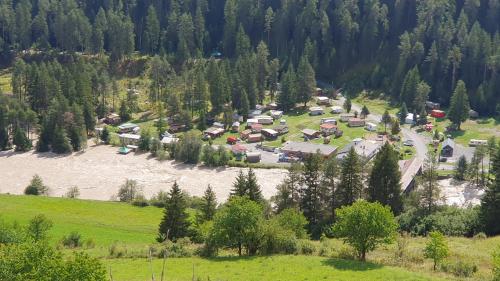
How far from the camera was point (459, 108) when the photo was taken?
11456 cm

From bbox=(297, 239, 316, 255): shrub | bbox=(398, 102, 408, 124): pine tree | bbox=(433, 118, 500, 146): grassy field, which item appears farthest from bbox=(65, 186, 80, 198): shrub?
bbox=(433, 118, 500, 146): grassy field

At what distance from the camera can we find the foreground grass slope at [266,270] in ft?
124

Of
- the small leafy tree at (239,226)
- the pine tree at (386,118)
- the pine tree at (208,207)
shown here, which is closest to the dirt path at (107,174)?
the pine tree at (208,207)

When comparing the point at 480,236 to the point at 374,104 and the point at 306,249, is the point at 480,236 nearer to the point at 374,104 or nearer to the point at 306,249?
the point at 306,249

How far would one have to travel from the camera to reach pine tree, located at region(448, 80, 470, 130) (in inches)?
4515

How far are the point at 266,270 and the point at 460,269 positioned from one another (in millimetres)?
12865

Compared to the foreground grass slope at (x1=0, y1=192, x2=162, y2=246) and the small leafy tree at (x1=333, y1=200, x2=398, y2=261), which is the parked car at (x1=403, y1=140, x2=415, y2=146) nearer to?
the foreground grass slope at (x1=0, y1=192, x2=162, y2=246)

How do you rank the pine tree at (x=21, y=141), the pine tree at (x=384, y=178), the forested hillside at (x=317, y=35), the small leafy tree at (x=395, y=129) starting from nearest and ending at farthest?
the pine tree at (x=384, y=178) → the pine tree at (x=21, y=141) → the small leafy tree at (x=395, y=129) → the forested hillside at (x=317, y=35)

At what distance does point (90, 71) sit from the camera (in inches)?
5251

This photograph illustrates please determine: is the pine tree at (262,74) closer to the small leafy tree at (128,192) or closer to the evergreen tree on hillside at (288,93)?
the evergreen tree on hillside at (288,93)

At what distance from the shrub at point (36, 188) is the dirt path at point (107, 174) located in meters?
1.67

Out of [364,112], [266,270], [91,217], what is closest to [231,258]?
[266,270]

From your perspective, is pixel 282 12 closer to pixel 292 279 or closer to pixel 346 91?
pixel 346 91

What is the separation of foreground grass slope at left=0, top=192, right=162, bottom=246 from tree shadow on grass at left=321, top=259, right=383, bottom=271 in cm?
2702
